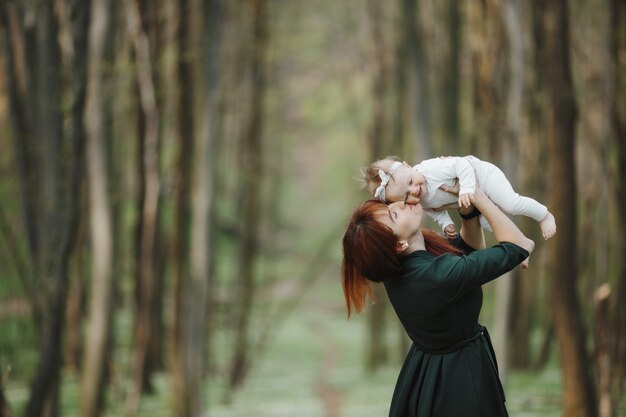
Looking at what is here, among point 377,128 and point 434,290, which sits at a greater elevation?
point 434,290

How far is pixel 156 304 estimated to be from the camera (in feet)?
50.9

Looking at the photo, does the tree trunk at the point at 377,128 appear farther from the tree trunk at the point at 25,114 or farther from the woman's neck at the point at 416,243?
the woman's neck at the point at 416,243

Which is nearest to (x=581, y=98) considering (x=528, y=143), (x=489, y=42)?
(x=528, y=143)

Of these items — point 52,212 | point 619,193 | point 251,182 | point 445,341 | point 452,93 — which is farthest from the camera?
point 251,182

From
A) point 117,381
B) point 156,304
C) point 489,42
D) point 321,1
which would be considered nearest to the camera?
point 489,42

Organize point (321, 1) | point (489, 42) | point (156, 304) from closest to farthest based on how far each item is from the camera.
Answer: point (489, 42) → point (156, 304) → point (321, 1)

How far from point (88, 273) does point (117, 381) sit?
3.44 m

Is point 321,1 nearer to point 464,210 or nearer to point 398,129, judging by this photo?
point 398,129

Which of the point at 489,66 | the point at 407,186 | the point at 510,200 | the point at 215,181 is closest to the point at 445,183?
the point at 407,186

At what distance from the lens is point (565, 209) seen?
7922 mm

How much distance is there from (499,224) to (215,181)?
7.96m

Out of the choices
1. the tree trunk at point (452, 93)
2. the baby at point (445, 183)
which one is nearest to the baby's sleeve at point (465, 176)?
the baby at point (445, 183)

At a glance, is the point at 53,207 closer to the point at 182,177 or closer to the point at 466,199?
the point at 182,177

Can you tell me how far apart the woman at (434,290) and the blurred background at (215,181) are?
1.96 feet
